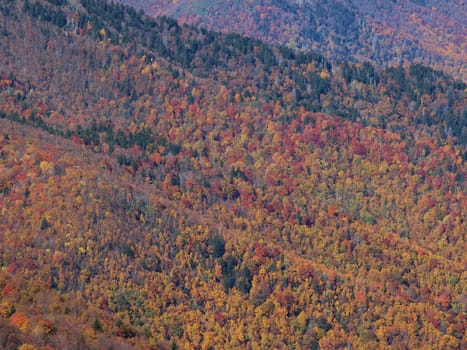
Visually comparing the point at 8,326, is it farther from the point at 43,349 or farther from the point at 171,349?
the point at 171,349

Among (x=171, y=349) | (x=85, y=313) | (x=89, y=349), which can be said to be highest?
(x=89, y=349)

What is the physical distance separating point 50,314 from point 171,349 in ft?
125

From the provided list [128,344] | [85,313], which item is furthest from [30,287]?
[128,344]

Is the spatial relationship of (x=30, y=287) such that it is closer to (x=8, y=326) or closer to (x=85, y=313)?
(x=85, y=313)

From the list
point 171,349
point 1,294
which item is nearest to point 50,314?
point 1,294

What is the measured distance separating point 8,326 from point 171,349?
57.6 metres

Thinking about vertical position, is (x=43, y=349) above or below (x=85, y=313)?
above

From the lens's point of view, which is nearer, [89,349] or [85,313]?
[89,349]

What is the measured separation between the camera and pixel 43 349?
119125mm

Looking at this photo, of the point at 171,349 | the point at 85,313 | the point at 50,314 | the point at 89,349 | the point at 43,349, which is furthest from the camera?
the point at 171,349

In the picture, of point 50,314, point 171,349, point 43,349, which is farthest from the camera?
point 171,349

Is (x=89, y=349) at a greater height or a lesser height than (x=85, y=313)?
greater

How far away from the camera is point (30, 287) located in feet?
536

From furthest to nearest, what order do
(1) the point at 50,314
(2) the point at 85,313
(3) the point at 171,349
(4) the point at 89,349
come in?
(3) the point at 171,349, (2) the point at 85,313, (1) the point at 50,314, (4) the point at 89,349
